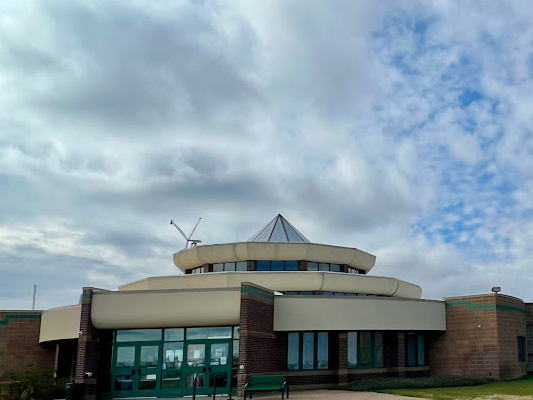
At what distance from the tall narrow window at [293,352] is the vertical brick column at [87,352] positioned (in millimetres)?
8919

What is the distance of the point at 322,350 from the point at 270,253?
6.66 meters

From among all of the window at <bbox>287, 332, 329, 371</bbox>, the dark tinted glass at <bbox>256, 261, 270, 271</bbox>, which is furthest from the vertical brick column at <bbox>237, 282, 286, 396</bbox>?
the dark tinted glass at <bbox>256, 261, 270, 271</bbox>

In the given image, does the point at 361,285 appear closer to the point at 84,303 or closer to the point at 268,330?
the point at 268,330

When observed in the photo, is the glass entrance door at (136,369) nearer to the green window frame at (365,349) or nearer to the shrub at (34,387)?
the shrub at (34,387)

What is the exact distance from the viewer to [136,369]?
91.7ft

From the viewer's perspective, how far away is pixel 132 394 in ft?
90.8

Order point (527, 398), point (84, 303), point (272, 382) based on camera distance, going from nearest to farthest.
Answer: point (527, 398)
point (272, 382)
point (84, 303)

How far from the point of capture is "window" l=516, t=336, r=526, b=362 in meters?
36.0

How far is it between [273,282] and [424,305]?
8.12 m

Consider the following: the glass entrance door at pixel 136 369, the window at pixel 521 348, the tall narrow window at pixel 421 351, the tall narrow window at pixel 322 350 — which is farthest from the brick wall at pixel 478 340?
the glass entrance door at pixel 136 369

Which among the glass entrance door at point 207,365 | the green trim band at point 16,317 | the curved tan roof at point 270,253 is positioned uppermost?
the curved tan roof at point 270,253

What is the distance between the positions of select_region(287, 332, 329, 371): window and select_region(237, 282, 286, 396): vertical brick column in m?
0.52

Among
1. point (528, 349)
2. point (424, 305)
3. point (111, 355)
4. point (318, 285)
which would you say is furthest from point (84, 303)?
point (528, 349)

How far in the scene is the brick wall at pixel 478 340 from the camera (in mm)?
32794
